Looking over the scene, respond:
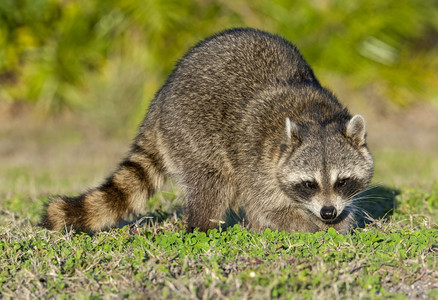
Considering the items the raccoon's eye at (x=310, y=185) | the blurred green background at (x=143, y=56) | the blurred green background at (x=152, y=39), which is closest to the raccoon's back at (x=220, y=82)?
the raccoon's eye at (x=310, y=185)

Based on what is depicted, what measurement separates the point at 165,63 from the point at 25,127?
10.3ft

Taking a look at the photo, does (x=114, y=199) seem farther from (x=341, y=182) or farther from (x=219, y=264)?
(x=341, y=182)

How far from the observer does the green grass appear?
11.6 feet

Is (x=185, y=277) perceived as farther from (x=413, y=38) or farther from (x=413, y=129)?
(x=413, y=38)

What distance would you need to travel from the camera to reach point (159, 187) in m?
5.50

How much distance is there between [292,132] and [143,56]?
347 inches

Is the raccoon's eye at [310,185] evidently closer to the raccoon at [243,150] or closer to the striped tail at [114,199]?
the raccoon at [243,150]

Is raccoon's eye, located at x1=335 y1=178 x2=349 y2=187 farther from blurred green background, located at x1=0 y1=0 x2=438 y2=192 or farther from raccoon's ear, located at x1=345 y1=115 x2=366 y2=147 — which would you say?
blurred green background, located at x1=0 y1=0 x2=438 y2=192

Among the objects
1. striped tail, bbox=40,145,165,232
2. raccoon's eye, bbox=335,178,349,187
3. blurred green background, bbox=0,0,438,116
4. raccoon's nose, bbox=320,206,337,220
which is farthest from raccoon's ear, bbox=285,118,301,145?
blurred green background, bbox=0,0,438,116

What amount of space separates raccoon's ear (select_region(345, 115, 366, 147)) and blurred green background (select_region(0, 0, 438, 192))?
786cm

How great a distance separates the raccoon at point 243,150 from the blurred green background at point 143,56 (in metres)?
7.27

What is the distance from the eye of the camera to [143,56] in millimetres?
13383

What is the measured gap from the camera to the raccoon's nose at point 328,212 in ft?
15.4

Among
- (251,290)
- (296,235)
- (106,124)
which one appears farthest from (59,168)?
(251,290)
